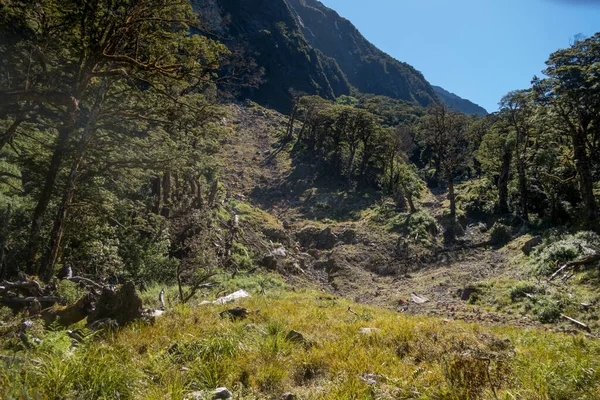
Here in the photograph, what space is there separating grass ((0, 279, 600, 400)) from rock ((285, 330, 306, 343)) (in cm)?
9

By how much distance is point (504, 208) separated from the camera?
2627 centimetres

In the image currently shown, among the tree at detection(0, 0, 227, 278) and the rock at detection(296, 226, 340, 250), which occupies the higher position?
the tree at detection(0, 0, 227, 278)

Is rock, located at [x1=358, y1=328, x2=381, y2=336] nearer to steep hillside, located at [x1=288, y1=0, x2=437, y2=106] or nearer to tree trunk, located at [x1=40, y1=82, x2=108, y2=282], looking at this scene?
tree trunk, located at [x1=40, y1=82, x2=108, y2=282]

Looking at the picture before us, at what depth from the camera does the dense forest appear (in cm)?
809

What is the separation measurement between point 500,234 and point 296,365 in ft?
72.2

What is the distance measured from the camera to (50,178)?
8.74 metres

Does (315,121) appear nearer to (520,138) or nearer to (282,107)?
(520,138)

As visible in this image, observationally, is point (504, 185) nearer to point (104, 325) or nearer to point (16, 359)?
point (104, 325)

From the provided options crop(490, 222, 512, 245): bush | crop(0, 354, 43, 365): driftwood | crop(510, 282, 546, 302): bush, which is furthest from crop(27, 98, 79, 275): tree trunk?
crop(490, 222, 512, 245): bush

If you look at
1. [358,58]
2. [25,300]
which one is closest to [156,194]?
[25,300]

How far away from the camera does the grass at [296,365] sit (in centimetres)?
320

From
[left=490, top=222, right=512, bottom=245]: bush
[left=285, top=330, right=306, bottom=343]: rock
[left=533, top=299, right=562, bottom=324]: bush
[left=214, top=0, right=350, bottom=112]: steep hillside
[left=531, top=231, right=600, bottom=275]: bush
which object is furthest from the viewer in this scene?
[left=214, top=0, right=350, bottom=112]: steep hillside

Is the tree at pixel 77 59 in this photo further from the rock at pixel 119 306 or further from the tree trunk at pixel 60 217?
the rock at pixel 119 306

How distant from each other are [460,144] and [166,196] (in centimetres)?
5110
